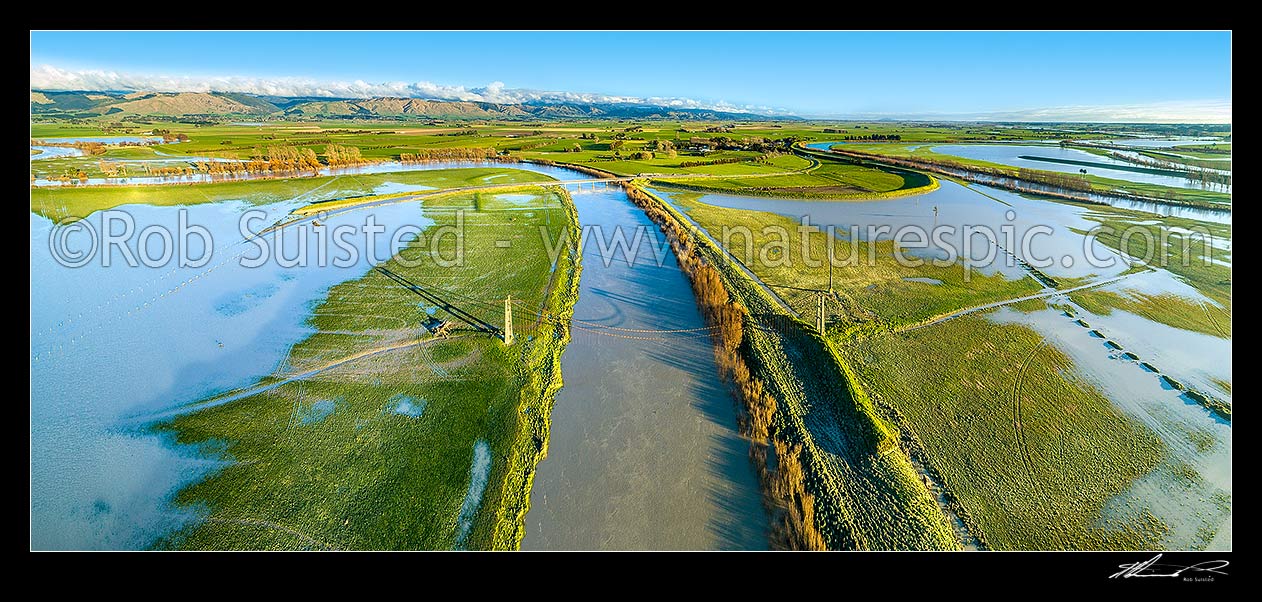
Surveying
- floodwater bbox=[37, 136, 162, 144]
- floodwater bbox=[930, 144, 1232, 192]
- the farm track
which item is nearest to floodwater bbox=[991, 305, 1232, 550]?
the farm track

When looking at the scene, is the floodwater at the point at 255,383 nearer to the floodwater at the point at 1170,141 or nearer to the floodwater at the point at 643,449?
the floodwater at the point at 643,449

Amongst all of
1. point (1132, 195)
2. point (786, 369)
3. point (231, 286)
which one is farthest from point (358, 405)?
point (1132, 195)

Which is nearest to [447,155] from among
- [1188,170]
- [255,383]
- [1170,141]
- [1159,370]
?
[255,383]

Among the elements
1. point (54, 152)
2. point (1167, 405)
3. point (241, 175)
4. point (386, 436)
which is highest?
point (54, 152)

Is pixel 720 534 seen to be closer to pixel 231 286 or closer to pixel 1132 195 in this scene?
pixel 231 286
